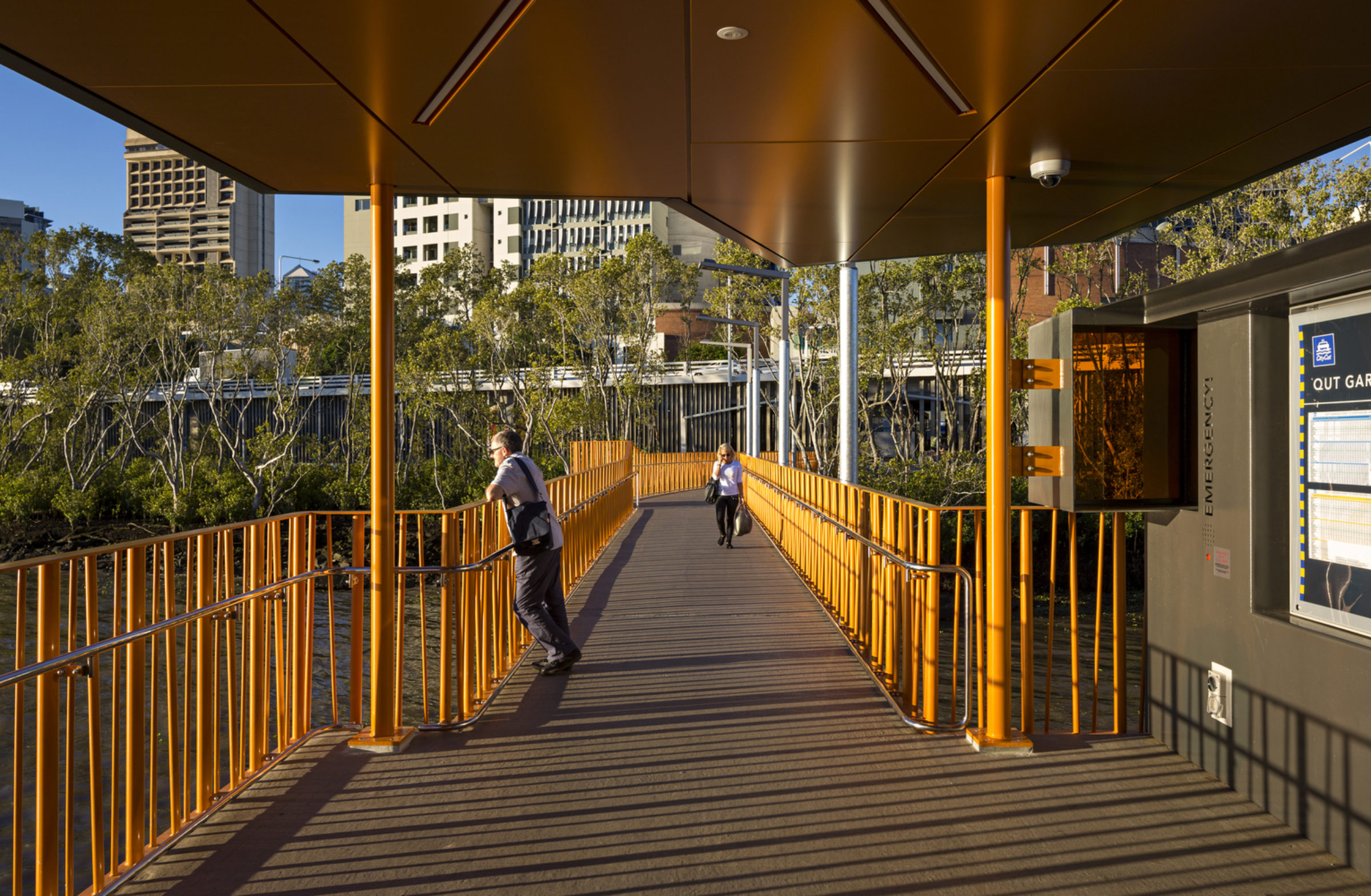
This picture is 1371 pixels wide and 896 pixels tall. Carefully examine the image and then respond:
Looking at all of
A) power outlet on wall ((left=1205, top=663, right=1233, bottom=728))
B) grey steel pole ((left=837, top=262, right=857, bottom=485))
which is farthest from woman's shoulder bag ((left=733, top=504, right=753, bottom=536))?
power outlet on wall ((left=1205, top=663, right=1233, bottom=728))

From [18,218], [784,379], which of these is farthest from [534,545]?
[18,218]

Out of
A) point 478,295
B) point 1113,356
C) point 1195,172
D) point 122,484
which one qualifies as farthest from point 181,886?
point 478,295

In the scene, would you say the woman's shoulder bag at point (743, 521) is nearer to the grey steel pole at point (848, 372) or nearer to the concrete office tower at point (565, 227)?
the grey steel pole at point (848, 372)

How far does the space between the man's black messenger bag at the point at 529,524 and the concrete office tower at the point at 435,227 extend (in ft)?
291

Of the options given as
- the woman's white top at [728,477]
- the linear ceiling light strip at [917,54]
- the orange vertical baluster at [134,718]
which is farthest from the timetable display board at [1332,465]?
the woman's white top at [728,477]

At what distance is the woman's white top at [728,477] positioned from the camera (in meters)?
15.6

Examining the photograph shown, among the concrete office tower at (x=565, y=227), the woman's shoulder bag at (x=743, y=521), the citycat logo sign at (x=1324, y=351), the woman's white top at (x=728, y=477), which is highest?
the concrete office tower at (x=565, y=227)

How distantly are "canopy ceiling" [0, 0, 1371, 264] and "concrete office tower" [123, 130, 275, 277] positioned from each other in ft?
439

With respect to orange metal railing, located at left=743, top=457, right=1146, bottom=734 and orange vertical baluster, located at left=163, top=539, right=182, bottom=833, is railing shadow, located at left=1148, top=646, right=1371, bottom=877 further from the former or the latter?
orange vertical baluster, located at left=163, top=539, right=182, bottom=833

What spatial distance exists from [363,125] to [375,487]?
1923 millimetres

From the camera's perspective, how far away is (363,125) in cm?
485

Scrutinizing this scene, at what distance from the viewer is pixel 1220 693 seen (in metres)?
4.84

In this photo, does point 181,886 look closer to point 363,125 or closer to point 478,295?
point 363,125

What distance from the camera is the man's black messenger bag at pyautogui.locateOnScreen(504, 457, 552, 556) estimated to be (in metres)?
6.75
